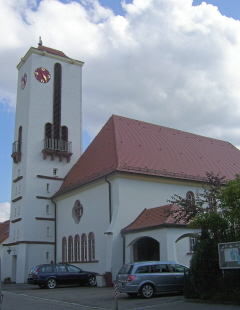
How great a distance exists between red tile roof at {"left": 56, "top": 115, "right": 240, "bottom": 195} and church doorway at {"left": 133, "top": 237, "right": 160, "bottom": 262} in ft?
14.4

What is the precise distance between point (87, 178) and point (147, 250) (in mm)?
6525

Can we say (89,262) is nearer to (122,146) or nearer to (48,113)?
(122,146)

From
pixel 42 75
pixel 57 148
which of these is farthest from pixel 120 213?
pixel 42 75

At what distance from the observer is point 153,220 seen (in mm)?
22281

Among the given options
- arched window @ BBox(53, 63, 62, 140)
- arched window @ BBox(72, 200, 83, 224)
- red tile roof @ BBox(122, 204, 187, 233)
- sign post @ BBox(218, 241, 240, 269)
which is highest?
arched window @ BBox(53, 63, 62, 140)

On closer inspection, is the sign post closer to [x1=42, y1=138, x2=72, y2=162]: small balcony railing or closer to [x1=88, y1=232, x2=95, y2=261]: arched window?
[x1=88, y1=232, x2=95, y2=261]: arched window

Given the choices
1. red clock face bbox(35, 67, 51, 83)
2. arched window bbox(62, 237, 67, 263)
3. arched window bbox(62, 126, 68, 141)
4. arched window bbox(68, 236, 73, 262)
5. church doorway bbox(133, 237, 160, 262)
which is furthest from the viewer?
red clock face bbox(35, 67, 51, 83)

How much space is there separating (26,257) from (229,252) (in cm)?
2017

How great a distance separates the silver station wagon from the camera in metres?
15.7

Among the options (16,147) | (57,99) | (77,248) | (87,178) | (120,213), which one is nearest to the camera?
(120,213)

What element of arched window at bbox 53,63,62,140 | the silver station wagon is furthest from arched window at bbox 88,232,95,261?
arched window at bbox 53,63,62,140

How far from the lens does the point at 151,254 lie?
25172 mm

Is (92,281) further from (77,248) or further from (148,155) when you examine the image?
(148,155)

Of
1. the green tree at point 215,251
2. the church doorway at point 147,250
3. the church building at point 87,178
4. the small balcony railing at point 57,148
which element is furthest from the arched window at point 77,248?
the green tree at point 215,251
